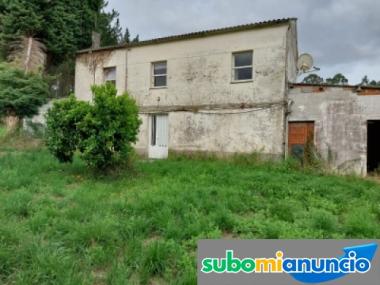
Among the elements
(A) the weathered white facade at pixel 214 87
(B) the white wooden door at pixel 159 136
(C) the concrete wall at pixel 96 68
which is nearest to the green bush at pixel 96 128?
(A) the weathered white facade at pixel 214 87

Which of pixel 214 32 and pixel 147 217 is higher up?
pixel 214 32

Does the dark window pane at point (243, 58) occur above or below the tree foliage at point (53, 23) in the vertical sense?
below

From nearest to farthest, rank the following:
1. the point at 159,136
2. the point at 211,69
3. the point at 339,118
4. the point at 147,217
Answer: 1. the point at 147,217
2. the point at 339,118
3. the point at 211,69
4. the point at 159,136

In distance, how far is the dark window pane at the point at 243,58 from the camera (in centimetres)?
1282

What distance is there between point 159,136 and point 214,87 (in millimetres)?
3758

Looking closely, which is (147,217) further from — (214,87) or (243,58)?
(243,58)

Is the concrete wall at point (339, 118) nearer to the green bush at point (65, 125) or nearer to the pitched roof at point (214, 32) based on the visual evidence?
the pitched roof at point (214, 32)

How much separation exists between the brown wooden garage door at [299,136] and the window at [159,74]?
658 cm

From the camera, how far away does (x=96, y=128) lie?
8.44 meters

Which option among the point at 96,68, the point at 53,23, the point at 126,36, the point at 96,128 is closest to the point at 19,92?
the point at 96,68

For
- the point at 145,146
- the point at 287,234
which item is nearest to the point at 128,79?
the point at 145,146

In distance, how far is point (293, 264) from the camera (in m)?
3.16

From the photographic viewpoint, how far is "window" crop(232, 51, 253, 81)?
42.0ft

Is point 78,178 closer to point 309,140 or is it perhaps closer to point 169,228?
point 169,228
